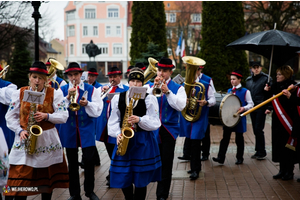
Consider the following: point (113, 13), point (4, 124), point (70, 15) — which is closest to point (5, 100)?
point (4, 124)

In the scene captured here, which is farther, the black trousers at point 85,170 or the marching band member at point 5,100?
the marching band member at point 5,100

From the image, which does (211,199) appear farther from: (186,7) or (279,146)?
(186,7)

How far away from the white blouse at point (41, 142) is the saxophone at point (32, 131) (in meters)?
0.08

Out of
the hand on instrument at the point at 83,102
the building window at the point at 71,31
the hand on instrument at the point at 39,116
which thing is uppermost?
the building window at the point at 71,31

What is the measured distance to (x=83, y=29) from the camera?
6094cm

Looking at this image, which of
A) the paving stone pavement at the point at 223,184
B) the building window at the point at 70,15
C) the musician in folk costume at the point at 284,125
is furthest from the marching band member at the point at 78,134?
the building window at the point at 70,15

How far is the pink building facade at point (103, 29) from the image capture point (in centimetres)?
6047

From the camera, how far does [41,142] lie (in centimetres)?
461

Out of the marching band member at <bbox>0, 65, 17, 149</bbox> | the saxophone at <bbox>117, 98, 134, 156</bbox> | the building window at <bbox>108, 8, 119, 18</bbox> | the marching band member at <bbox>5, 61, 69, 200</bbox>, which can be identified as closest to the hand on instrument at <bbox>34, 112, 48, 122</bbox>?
the marching band member at <bbox>5, 61, 69, 200</bbox>

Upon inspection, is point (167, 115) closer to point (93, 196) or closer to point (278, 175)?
point (93, 196)

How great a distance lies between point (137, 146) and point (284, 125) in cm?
344

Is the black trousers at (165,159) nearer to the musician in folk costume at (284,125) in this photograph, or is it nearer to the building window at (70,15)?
the musician in folk costume at (284,125)

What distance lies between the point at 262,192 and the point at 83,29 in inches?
2274

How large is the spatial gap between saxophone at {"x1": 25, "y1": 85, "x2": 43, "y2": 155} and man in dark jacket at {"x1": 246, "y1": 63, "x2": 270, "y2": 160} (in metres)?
5.68
